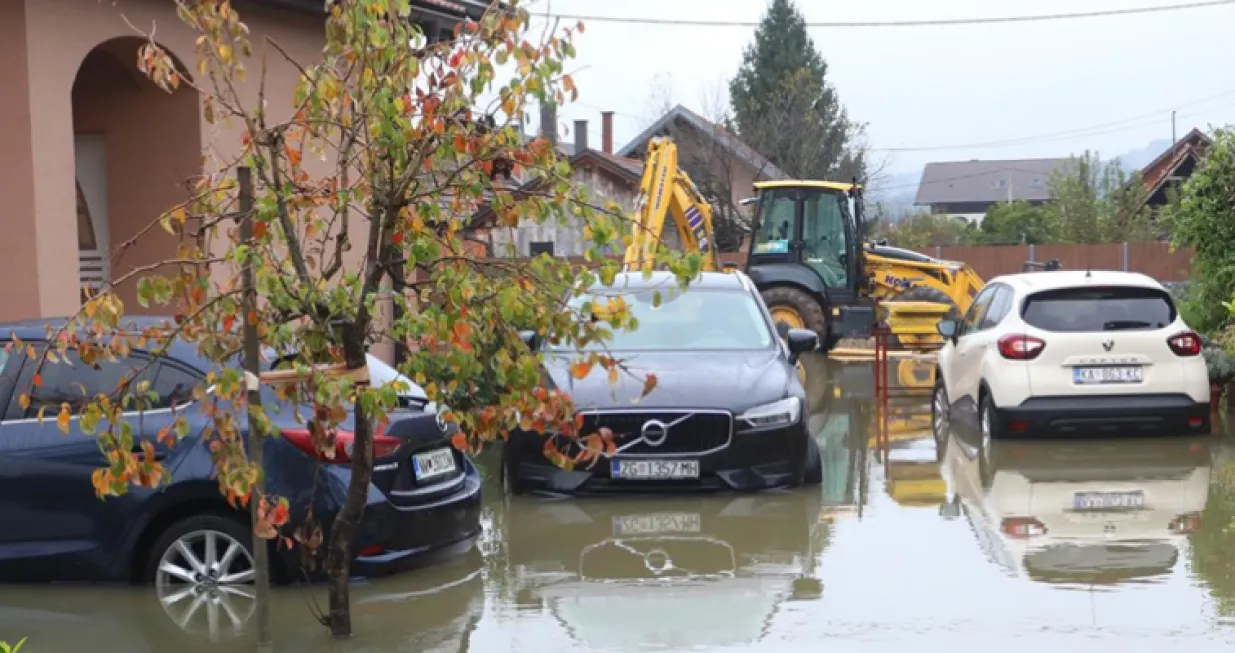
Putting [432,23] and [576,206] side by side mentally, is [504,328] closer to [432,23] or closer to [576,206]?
[576,206]

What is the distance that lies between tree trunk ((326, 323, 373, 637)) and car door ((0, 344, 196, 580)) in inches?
52.6

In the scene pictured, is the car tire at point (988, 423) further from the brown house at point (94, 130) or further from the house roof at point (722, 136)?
the house roof at point (722, 136)

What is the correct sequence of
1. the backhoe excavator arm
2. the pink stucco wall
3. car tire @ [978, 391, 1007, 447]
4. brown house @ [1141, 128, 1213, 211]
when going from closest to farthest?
the pink stucco wall → car tire @ [978, 391, 1007, 447] → the backhoe excavator arm → brown house @ [1141, 128, 1213, 211]

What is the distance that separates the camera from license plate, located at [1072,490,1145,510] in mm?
10164

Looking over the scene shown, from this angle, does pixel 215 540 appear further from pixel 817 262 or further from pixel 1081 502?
pixel 817 262

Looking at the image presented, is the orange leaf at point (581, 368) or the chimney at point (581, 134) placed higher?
the chimney at point (581, 134)

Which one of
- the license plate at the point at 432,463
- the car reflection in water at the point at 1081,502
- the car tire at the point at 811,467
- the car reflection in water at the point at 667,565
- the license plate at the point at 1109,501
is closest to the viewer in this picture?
the car reflection in water at the point at 667,565

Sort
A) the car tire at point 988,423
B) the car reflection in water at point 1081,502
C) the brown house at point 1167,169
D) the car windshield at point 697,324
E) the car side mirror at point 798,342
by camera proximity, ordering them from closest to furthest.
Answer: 1. the car reflection in water at point 1081,502
2. the car windshield at point 697,324
3. the car side mirror at point 798,342
4. the car tire at point 988,423
5. the brown house at point 1167,169

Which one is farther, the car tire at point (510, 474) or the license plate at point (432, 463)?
the car tire at point (510, 474)

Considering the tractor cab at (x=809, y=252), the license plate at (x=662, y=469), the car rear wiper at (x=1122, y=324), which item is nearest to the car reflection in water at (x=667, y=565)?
the license plate at (x=662, y=469)

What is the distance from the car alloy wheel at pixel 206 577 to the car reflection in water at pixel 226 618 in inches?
0.4

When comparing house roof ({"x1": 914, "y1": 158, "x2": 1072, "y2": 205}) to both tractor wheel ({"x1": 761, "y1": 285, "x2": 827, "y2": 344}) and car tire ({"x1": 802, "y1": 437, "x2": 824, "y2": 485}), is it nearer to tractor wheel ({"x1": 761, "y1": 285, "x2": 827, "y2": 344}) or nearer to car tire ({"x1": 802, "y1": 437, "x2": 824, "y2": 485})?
tractor wheel ({"x1": 761, "y1": 285, "x2": 827, "y2": 344})

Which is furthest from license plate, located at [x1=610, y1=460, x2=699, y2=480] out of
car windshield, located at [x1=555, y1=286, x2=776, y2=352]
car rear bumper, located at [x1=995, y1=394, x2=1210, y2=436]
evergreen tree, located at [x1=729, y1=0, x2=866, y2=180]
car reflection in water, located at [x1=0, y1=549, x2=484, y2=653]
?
evergreen tree, located at [x1=729, y1=0, x2=866, y2=180]

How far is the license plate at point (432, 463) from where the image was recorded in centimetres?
812
